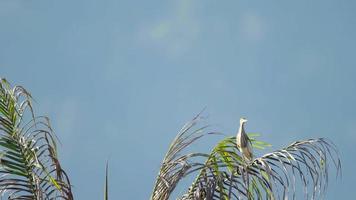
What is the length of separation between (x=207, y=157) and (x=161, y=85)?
503 ft

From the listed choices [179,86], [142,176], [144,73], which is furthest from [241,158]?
[144,73]

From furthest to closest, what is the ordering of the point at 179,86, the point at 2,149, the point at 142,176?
the point at 179,86 → the point at 142,176 → the point at 2,149

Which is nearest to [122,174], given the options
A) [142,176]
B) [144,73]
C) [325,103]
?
[142,176]

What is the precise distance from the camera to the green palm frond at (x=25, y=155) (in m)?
7.55

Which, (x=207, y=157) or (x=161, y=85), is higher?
(x=161, y=85)

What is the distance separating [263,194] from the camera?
24.8 ft

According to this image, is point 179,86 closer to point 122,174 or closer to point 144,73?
point 144,73

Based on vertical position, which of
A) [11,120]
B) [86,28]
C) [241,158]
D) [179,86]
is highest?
[86,28]

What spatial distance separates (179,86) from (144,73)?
1556 cm

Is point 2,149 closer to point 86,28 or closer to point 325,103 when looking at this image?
point 325,103

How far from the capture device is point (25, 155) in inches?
302

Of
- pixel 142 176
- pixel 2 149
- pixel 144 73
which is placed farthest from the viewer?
pixel 144 73

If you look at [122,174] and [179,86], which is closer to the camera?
[122,174]

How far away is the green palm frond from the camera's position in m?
7.55
